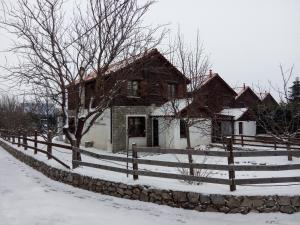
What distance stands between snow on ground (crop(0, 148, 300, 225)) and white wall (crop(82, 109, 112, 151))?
13.5 metres

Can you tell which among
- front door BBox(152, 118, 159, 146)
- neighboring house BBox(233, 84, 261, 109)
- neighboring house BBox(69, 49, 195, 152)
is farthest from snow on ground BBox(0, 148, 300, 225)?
neighboring house BBox(233, 84, 261, 109)

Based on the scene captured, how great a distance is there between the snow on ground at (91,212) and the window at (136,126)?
14434 millimetres

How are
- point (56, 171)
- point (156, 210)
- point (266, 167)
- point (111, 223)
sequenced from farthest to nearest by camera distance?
point (56, 171), point (156, 210), point (266, 167), point (111, 223)

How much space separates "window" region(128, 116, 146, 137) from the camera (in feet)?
79.9

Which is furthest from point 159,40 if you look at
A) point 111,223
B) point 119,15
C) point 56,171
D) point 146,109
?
point 146,109

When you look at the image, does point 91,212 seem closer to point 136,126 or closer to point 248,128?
point 136,126

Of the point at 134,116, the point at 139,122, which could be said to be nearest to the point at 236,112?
the point at 139,122

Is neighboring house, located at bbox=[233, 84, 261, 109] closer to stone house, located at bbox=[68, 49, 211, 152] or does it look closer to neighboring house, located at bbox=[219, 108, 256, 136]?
neighboring house, located at bbox=[219, 108, 256, 136]

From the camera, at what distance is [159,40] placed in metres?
13.0

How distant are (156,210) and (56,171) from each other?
5.19m

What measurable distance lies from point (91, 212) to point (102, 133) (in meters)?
17.6

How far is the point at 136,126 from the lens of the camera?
2469 cm

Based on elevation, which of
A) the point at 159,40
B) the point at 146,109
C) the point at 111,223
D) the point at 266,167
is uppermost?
the point at 159,40

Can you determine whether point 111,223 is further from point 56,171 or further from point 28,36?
point 28,36
